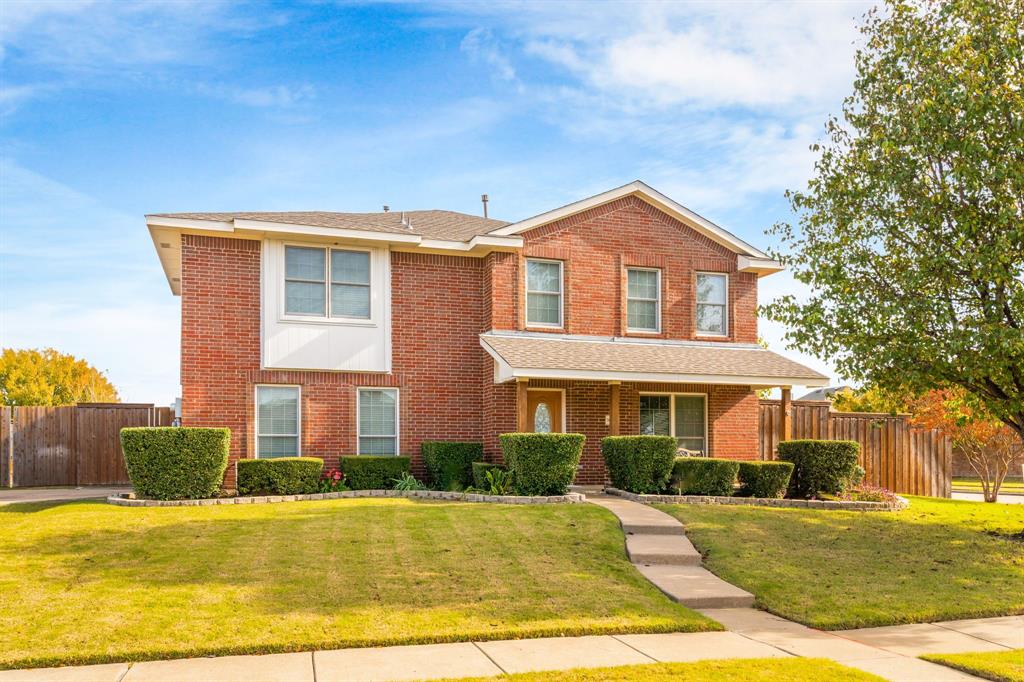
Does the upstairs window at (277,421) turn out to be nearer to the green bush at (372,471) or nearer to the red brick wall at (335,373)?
the red brick wall at (335,373)

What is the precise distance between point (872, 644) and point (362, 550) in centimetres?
628

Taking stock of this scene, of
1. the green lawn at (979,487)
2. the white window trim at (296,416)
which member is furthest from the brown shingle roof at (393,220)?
the green lawn at (979,487)

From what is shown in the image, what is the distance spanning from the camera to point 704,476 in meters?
17.2

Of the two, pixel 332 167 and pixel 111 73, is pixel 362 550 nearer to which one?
pixel 332 167

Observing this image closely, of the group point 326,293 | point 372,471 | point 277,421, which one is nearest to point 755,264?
point 326,293

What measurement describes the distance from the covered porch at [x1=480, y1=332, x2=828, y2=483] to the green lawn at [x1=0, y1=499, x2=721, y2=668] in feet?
16.7

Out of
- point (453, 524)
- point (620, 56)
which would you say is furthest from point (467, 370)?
point (620, 56)

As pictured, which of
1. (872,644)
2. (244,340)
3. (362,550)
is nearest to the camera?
(872,644)

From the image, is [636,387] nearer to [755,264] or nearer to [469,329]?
[469,329]

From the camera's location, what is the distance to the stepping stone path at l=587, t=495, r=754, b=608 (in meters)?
10.4

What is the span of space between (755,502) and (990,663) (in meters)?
8.97

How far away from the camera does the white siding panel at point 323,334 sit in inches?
723

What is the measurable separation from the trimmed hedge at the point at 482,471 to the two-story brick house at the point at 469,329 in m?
0.97

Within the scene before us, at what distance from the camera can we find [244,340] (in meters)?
18.2
